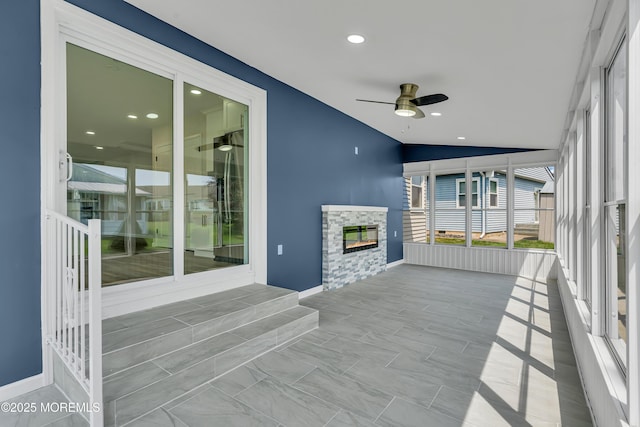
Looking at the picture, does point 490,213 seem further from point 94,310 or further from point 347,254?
point 94,310

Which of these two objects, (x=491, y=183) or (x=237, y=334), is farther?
(x=491, y=183)

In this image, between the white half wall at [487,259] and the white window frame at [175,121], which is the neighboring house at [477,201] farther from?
the white window frame at [175,121]

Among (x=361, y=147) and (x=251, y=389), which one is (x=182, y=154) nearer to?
(x=251, y=389)

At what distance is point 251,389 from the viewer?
234 centimetres

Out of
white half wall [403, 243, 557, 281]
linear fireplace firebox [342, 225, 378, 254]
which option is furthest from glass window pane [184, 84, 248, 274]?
white half wall [403, 243, 557, 281]

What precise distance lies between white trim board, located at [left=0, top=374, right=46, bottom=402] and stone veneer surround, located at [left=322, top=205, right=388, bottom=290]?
3.44 m

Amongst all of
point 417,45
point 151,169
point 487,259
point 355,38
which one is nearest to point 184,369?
point 151,169

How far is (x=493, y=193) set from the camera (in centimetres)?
704

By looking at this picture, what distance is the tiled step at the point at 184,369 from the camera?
2.07 metres

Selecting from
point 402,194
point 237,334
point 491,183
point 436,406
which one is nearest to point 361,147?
point 402,194

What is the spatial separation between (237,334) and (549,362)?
2.65 metres

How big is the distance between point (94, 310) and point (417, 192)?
7.29 meters

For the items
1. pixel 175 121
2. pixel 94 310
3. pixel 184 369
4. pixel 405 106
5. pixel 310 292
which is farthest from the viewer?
pixel 310 292

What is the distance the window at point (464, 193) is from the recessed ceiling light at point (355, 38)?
5.09 meters
